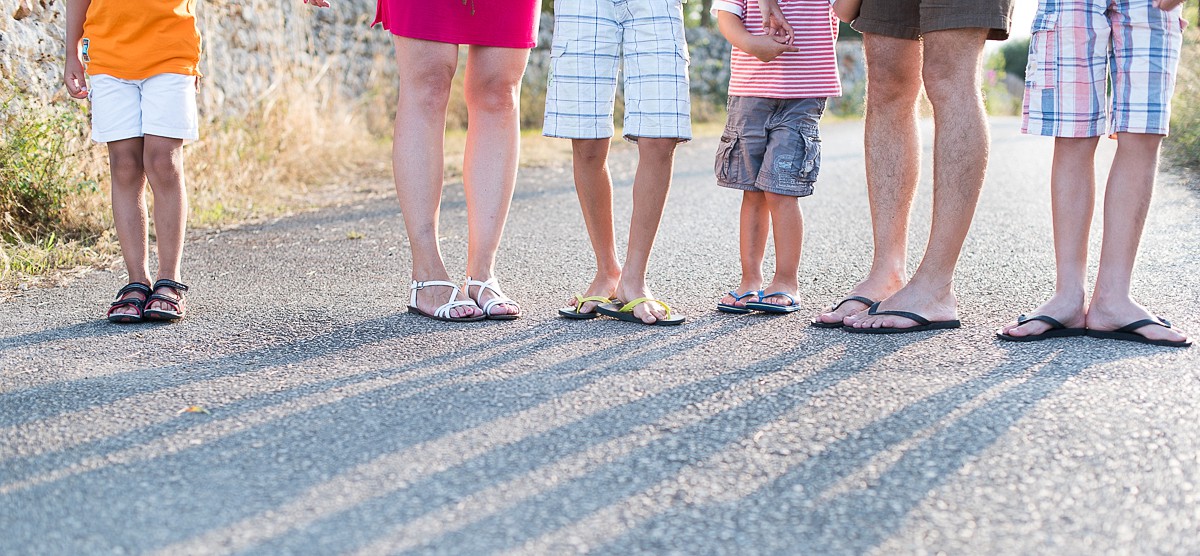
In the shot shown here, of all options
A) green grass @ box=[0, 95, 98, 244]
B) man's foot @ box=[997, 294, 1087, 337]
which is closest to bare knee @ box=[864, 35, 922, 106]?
man's foot @ box=[997, 294, 1087, 337]

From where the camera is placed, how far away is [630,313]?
3252 mm

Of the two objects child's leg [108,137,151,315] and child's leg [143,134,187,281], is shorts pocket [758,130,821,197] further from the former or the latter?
child's leg [108,137,151,315]

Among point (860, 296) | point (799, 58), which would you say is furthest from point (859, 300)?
point (799, 58)

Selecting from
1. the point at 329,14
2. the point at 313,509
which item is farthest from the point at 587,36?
the point at 329,14

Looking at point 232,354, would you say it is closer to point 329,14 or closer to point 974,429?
point 974,429

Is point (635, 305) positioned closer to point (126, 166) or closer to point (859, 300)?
point (859, 300)

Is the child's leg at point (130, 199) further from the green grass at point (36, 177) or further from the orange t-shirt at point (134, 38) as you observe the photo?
the green grass at point (36, 177)

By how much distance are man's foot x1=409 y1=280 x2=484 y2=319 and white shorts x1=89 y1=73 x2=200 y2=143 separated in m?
0.94

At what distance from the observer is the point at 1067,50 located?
3000mm

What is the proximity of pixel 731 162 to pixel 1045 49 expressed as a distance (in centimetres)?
98

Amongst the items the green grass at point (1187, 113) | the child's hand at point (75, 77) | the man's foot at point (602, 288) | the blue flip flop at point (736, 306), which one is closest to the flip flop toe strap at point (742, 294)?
the blue flip flop at point (736, 306)

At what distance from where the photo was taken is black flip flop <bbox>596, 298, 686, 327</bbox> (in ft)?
10.5

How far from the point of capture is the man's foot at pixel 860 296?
317cm

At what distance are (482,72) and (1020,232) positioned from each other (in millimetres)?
2762
